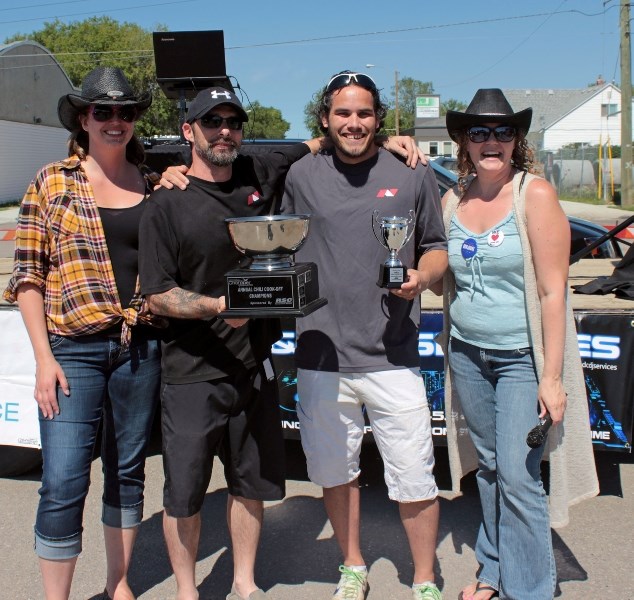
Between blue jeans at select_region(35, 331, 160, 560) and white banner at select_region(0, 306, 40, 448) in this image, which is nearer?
blue jeans at select_region(35, 331, 160, 560)

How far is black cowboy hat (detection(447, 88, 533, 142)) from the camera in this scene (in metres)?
2.72

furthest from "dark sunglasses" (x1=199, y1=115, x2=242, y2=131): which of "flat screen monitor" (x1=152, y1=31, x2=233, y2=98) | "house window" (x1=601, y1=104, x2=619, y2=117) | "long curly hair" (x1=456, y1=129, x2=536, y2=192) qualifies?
"house window" (x1=601, y1=104, x2=619, y2=117)

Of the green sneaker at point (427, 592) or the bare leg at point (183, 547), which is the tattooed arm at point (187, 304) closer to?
the bare leg at point (183, 547)

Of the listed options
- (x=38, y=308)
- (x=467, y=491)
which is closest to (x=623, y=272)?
(x=467, y=491)

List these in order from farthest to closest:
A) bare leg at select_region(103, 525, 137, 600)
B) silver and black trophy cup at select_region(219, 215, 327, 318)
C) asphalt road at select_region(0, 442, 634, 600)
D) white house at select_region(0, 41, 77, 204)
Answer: white house at select_region(0, 41, 77, 204) < asphalt road at select_region(0, 442, 634, 600) < bare leg at select_region(103, 525, 137, 600) < silver and black trophy cup at select_region(219, 215, 327, 318)

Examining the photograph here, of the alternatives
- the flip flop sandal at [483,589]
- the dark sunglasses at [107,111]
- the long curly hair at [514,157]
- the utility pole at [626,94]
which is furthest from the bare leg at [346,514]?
the utility pole at [626,94]

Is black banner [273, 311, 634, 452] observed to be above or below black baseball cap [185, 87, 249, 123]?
below

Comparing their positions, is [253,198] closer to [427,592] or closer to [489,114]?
[489,114]

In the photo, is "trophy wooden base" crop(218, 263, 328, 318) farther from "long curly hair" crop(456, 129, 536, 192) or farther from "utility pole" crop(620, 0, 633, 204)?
"utility pole" crop(620, 0, 633, 204)

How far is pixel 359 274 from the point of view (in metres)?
2.93

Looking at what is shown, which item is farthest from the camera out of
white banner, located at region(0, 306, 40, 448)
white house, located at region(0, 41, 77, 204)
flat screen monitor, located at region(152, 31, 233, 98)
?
white house, located at region(0, 41, 77, 204)

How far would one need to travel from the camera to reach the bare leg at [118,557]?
10.0ft

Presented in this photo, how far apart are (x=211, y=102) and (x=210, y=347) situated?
0.92m

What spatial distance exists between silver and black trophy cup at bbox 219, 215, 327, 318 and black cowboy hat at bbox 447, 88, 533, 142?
713 mm
